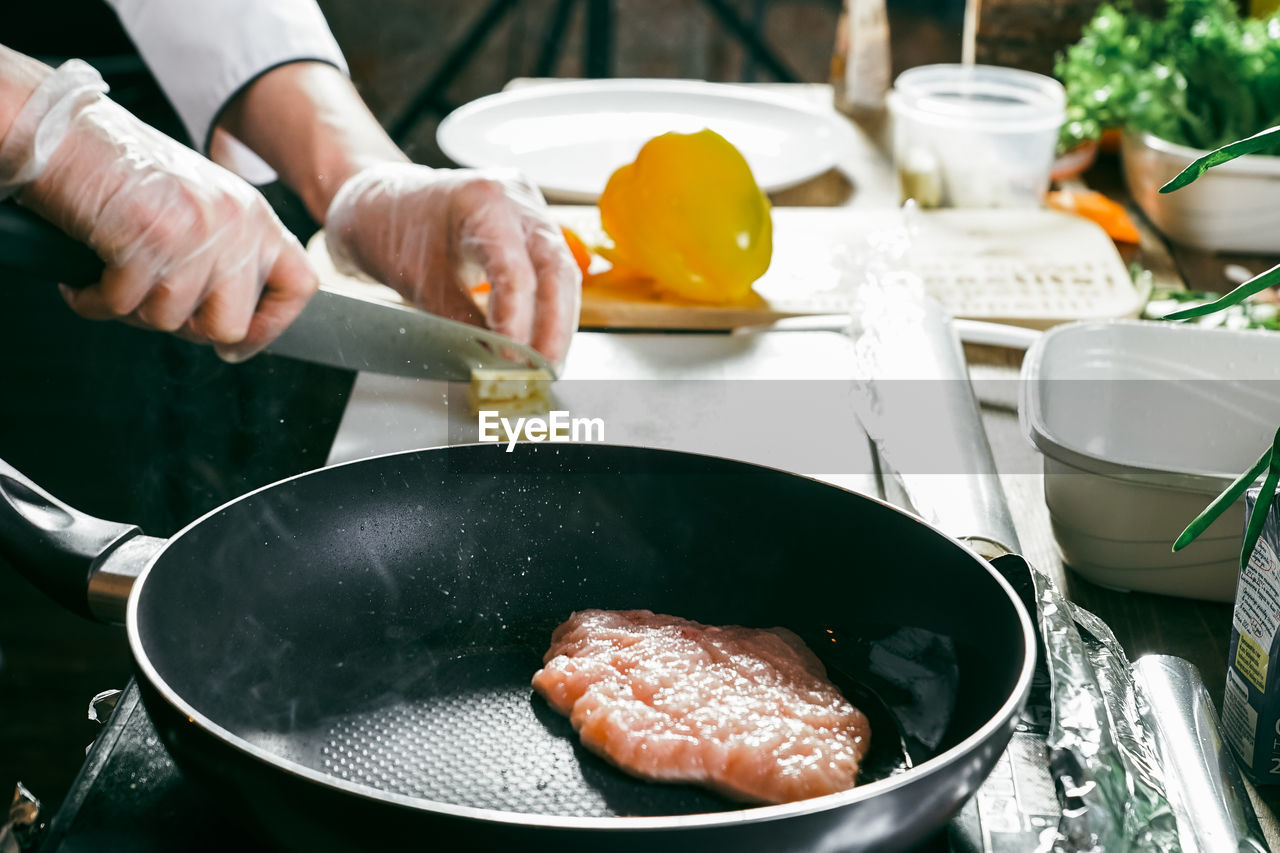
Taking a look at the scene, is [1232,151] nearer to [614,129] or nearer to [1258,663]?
[1258,663]

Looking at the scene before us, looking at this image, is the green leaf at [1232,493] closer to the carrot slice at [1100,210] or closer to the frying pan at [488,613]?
the frying pan at [488,613]

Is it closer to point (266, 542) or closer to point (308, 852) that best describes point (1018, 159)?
point (266, 542)

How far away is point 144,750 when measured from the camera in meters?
0.55

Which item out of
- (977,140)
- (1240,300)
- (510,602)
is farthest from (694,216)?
(1240,300)

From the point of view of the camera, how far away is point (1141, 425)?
862 mm

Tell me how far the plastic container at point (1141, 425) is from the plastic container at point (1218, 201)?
0.56m

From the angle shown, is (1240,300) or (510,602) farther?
(510,602)

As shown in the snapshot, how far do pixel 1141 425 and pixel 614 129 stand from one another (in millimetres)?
1108

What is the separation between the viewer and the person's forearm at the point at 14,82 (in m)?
0.77

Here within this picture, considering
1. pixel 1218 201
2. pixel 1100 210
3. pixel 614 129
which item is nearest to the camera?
pixel 1218 201

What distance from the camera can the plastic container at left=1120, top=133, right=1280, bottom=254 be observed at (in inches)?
52.3

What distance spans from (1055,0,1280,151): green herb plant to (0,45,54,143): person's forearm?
1.25m

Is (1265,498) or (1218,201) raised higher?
(1265,498)

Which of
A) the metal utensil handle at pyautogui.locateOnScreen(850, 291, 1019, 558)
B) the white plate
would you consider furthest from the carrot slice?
the metal utensil handle at pyautogui.locateOnScreen(850, 291, 1019, 558)
